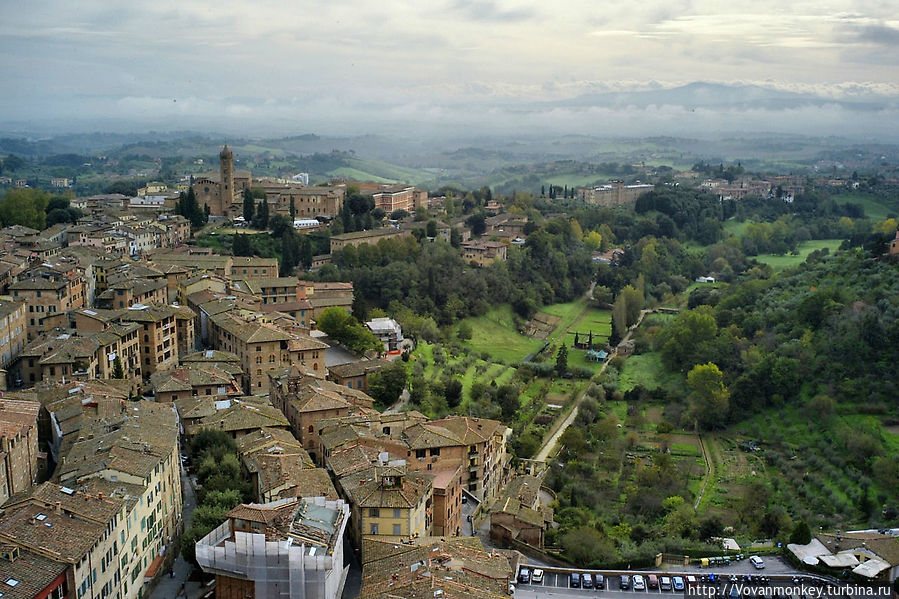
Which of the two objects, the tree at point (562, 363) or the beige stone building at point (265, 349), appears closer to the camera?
the beige stone building at point (265, 349)

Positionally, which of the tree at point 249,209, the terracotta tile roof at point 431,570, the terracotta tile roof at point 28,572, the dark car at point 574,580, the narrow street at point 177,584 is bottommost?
the dark car at point 574,580

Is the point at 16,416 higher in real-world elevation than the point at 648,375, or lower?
higher

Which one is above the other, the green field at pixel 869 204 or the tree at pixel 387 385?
the green field at pixel 869 204

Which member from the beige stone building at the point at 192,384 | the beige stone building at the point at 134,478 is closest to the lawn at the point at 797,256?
the beige stone building at the point at 192,384

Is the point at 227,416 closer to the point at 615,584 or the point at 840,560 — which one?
the point at 615,584

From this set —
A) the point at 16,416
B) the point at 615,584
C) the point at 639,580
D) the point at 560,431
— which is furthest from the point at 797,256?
the point at 16,416

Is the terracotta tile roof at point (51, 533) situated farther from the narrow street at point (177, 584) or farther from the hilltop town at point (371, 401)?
the narrow street at point (177, 584)

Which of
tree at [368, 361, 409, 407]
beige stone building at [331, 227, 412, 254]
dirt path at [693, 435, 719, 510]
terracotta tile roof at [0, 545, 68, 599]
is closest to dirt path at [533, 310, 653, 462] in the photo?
dirt path at [693, 435, 719, 510]
